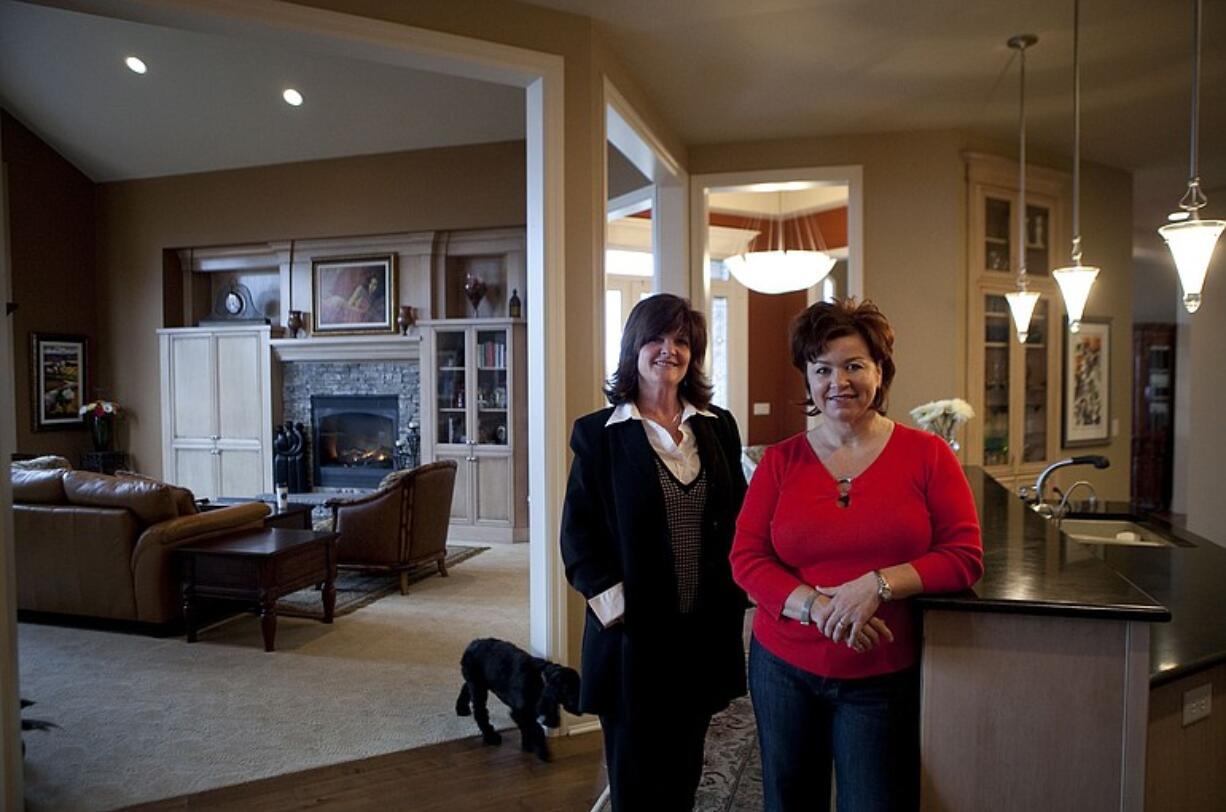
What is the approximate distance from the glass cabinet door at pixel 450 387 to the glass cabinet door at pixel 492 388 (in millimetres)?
171

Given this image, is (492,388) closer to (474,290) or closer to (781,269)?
(474,290)

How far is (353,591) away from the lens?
536 centimetres

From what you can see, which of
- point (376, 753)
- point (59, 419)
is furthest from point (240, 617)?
point (59, 419)

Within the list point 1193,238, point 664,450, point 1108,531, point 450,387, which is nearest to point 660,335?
point 664,450

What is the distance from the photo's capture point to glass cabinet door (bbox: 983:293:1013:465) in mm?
5051

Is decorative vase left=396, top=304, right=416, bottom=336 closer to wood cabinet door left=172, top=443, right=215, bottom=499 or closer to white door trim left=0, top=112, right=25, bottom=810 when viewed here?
wood cabinet door left=172, top=443, right=215, bottom=499

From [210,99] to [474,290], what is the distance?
9.66 ft

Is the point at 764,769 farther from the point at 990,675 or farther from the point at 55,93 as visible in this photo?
the point at 55,93

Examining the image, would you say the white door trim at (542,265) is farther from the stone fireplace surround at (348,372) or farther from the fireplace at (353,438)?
the fireplace at (353,438)

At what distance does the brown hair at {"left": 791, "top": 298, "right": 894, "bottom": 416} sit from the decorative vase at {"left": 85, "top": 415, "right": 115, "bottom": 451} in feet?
28.9

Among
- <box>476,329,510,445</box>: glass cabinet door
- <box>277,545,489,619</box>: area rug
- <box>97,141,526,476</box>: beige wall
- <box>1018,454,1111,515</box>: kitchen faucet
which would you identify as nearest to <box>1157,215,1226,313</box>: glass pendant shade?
<box>1018,454,1111,515</box>: kitchen faucet

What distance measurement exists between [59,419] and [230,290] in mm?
2201

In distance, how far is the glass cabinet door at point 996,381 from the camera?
5051 millimetres

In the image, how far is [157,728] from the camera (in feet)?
10.6
